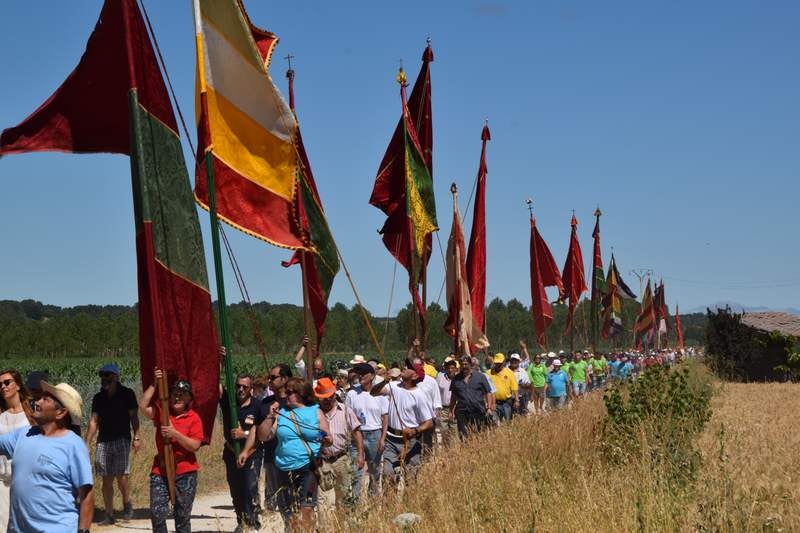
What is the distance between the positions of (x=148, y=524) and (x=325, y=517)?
13.8ft

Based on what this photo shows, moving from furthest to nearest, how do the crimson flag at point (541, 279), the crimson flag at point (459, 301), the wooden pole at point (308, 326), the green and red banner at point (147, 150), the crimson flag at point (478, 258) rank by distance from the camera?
the crimson flag at point (541, 279) → the crimson flag at point (478, 258) → the crimson flag at point (459, 301) → the wooden pole at point (308, 326) → the green and red banner at point (147, 150)

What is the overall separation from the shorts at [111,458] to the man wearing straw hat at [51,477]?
5.16m

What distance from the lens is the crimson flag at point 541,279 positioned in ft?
80.7

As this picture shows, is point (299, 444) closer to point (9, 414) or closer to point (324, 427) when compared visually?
point (324, 427)

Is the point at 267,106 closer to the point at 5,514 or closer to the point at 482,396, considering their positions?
the point at 5,514

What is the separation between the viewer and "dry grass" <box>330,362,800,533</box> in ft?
23.3

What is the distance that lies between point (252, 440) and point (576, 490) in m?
3.03

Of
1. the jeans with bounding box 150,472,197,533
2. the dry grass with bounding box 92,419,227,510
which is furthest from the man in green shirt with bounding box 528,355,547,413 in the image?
the jeans with bounding box 150,472,197,533

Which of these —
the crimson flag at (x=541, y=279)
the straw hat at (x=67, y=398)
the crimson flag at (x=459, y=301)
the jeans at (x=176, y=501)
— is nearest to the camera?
the straw hat at (x=67, y=398)

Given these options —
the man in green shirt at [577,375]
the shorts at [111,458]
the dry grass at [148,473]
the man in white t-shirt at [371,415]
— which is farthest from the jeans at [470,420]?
the man in green shirt at [577,375]

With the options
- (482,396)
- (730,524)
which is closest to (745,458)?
(730,524)

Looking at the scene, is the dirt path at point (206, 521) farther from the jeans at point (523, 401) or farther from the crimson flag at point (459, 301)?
the jeans at point (523, 401)

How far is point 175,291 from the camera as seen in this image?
7.76m

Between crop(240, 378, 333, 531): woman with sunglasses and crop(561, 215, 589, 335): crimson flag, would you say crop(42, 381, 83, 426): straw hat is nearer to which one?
crop(240, 378, 333, 531): woman with sunglasses
